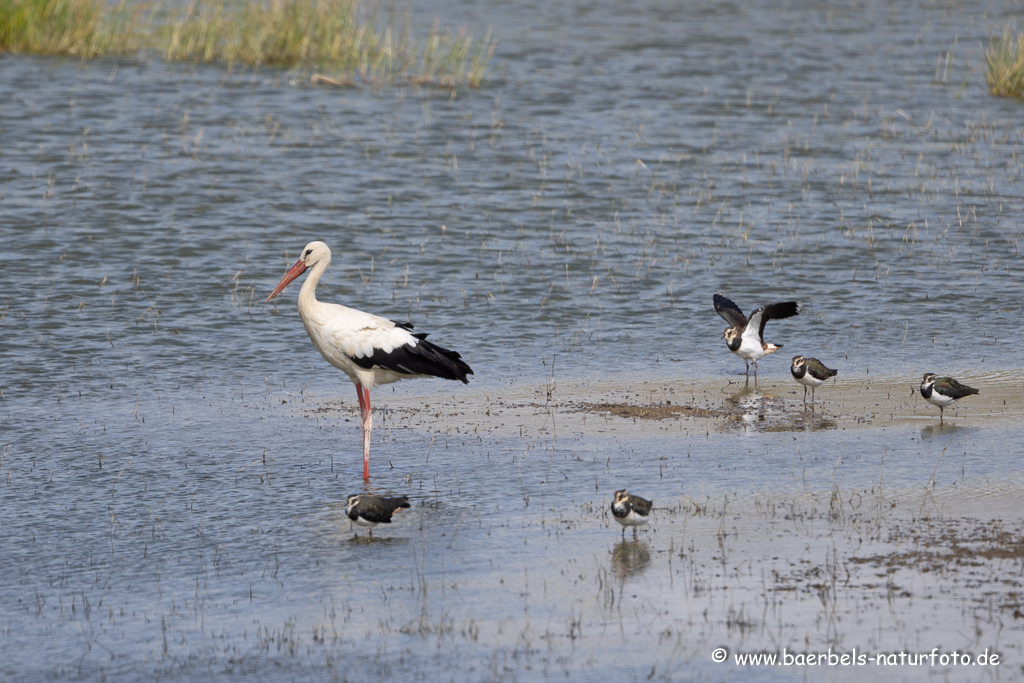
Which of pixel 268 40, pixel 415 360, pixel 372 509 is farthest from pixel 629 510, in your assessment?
pixel 268 40

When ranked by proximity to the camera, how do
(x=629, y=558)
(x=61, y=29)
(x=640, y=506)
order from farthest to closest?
1. (x=61, y=29)
2. (x=640, y=506)
3. (x=629, y=558)

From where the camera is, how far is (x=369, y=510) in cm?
895

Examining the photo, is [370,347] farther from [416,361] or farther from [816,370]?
[816,370]

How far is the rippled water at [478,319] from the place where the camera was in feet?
25.9

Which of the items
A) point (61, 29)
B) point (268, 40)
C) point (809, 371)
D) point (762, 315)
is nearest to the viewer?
point (809, 371)

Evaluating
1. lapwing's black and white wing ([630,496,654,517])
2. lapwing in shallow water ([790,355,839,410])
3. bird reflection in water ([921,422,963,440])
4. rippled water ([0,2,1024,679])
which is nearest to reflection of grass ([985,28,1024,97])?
rippled water ([0,2,1024,679])

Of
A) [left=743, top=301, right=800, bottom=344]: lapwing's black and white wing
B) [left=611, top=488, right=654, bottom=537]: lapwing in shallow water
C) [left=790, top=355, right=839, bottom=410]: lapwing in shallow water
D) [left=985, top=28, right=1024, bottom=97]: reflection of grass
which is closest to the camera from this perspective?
[left=611, top=488, right=654, bottom=537]: lapwing in shallow water

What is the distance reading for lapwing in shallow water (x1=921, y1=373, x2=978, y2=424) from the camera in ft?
37.8

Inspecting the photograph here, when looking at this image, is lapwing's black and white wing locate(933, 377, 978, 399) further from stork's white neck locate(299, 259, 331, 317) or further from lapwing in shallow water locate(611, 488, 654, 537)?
stork's white neck locate(299, 259, 331, 317)

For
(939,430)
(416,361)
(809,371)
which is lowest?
(416,361)

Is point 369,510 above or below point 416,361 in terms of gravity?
above

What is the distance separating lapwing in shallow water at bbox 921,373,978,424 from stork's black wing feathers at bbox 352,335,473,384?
397 centimetres

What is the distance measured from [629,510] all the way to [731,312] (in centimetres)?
569

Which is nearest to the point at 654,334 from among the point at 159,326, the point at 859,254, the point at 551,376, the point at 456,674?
the point at 551,376
